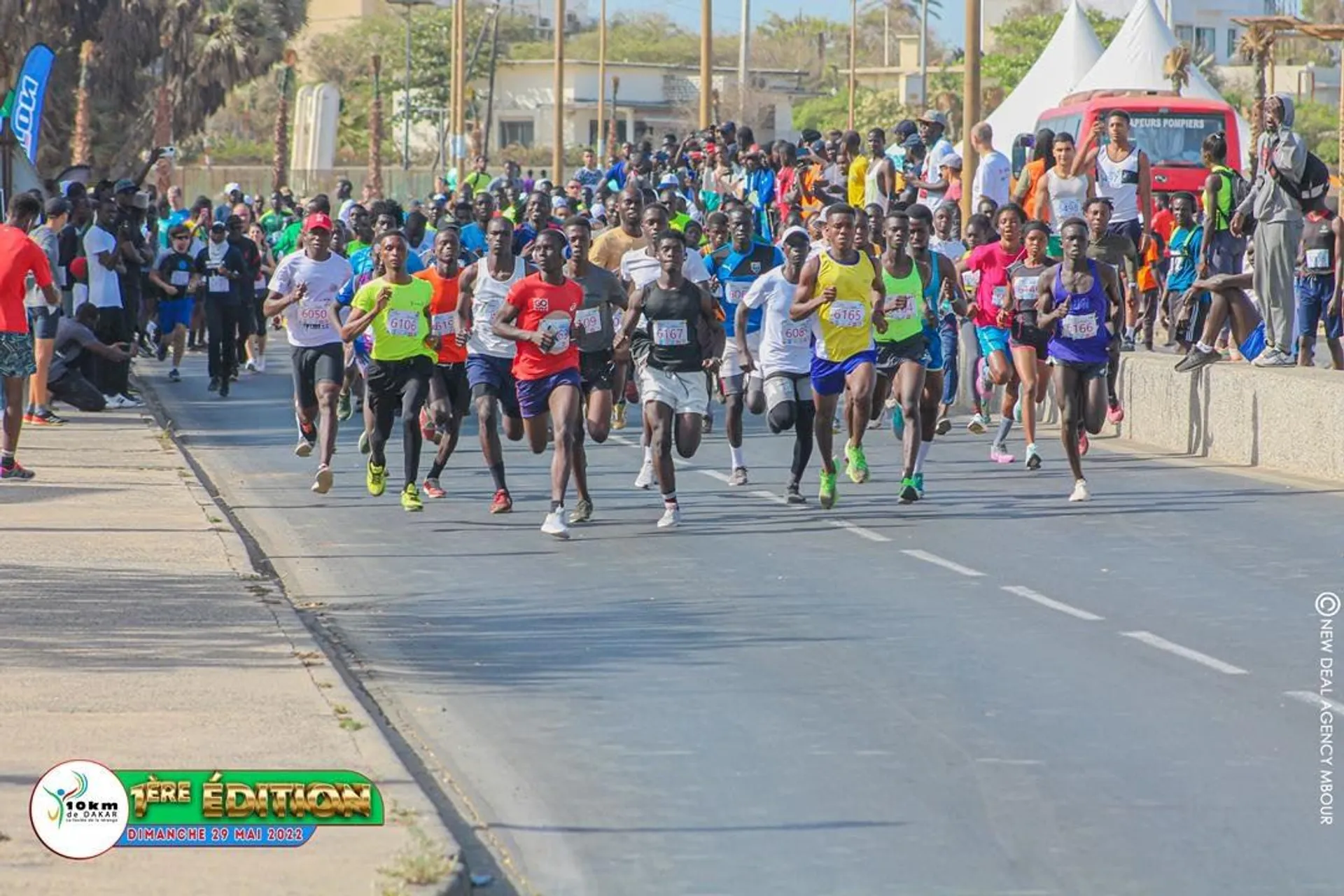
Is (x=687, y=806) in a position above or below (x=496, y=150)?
below

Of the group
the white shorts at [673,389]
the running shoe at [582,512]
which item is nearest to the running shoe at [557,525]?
the running shoe at [582,512]

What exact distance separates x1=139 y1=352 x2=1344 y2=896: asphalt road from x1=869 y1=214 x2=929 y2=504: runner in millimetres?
444

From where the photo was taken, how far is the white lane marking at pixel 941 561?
44.9 feet

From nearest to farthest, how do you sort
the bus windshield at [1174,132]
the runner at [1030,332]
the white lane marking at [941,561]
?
the white lane marking at [941,561] → the runner at [1030,332] → the bus windshield at [1174,132]

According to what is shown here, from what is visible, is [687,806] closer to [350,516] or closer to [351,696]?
[351,696]

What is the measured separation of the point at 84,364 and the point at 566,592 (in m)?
12.2

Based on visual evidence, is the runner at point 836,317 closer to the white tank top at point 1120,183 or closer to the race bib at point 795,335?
the race bib at point 795,335

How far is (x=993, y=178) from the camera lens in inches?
1042

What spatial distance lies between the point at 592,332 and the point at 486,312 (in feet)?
3.00

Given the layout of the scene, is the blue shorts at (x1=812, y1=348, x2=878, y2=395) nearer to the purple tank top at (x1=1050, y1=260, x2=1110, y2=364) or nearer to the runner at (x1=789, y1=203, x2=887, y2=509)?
the runner at (x1=789, y1=203, x2=887, y2=509)

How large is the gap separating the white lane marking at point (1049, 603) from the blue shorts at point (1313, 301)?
889 cm

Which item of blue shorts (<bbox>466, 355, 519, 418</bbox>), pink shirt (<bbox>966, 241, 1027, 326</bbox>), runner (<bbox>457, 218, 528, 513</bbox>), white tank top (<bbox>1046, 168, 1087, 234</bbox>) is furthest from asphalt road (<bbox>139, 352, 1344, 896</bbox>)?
white tank top (<bbox>1046, 168, 1087, 234</bbox>)

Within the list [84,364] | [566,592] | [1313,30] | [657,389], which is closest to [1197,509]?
[657,389]

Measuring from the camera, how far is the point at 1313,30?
32.0 m
